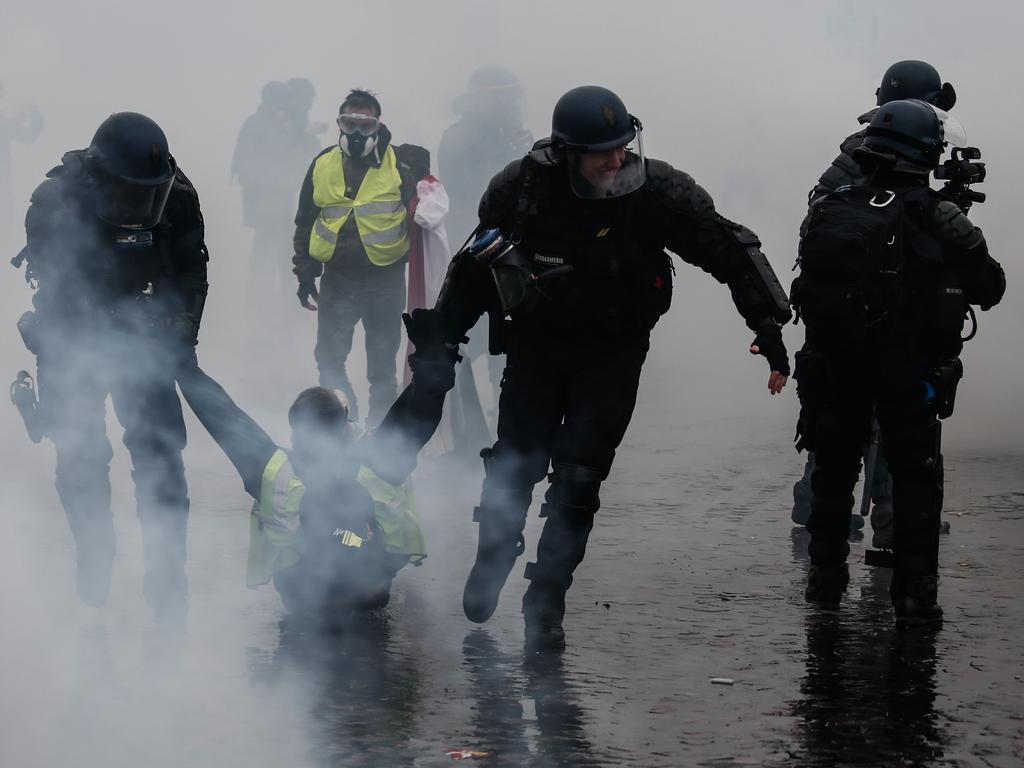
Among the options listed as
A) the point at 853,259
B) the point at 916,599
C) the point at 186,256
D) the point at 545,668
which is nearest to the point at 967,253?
the point at 853,259

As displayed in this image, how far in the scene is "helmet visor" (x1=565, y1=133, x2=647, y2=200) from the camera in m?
6.02

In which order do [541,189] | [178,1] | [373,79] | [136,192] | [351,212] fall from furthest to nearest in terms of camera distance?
[178,1], [373,79], [351,212], [136,192], [541,189]

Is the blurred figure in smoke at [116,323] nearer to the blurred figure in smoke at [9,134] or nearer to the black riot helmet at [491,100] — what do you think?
the black riot helmet at [491,100]

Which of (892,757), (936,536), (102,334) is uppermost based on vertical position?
(102,334)

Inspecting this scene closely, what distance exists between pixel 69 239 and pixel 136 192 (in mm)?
309

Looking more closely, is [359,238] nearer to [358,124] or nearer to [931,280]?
[358,124]

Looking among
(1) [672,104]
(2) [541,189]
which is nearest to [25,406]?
(2) [541,189]

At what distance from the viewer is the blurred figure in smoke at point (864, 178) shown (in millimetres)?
6977

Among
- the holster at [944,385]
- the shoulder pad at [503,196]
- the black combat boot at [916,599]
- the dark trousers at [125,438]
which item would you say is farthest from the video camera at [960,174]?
the dark trousers at [125,438]

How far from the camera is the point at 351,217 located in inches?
420

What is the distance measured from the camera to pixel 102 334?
267 inches

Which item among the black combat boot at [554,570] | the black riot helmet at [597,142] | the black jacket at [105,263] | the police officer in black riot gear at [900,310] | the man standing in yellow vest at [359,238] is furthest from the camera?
the man standing in yellow vest at [359,238]

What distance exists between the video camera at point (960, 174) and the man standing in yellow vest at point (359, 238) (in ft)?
13.6

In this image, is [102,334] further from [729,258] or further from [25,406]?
[729,258]
